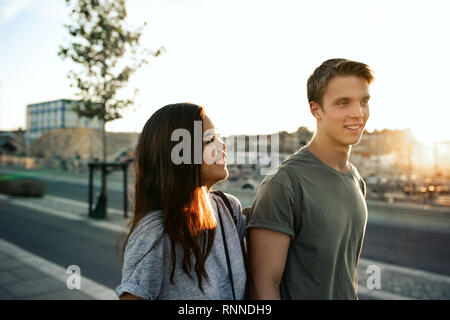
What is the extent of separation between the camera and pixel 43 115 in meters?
69.1

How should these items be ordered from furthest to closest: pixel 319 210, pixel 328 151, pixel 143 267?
pixel 328 151
pixel 319 210
pixel 143 267

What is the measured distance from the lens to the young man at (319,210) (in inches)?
61.4

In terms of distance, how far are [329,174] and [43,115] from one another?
7592cm

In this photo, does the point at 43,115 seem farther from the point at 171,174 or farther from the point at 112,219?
the point at 171,174

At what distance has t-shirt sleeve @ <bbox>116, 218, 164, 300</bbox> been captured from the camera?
1355 mm

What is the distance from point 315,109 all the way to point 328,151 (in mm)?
217

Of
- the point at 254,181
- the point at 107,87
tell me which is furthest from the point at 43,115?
the point at 107,87

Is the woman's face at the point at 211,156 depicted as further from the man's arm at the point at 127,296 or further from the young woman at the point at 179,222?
the man's arm at the point at 127,296

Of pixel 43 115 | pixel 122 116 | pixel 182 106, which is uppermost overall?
pixel 43 115

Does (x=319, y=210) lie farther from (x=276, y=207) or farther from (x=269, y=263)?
(x=269, y=263)

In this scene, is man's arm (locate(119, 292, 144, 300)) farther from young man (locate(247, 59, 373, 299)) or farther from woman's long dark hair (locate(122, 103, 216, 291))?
young man (locate(247, 59, 373, 299))

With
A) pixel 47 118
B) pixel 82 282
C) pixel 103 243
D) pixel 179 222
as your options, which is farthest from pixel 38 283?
pixel 47 118

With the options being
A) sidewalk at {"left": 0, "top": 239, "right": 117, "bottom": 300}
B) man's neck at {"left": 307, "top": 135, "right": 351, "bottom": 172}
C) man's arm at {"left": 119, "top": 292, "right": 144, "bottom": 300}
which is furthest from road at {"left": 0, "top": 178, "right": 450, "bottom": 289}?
man's neck at {"left": 307, "top": 135, "right": 351, "bottom": 172}

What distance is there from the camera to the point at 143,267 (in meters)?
1.36
